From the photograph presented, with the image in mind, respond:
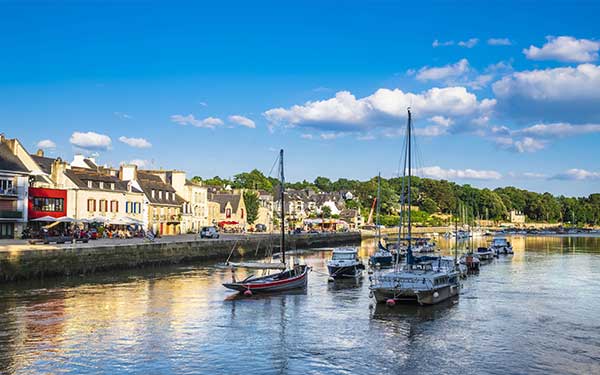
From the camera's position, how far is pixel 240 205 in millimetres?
123875

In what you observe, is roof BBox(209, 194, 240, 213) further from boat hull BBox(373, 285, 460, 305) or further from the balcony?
boat hull BBox(373, 285, 460, 305)

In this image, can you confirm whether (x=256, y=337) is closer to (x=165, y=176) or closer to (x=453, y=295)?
(x=453, y=295)

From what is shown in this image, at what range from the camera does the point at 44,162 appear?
78.2 metres

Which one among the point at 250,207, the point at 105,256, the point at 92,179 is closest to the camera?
the point at 105,256

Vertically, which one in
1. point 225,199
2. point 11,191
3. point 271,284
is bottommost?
point 271,284

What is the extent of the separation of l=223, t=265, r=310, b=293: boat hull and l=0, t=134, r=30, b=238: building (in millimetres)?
33480

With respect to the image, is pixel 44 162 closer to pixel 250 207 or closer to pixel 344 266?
pixel 344 266

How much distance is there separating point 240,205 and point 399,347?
3801 inches

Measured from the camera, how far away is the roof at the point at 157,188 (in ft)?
300

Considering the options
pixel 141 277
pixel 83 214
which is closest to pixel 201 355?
pixel 141 277

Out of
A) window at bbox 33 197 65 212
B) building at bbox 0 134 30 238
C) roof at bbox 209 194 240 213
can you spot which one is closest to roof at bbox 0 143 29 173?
building at bbox 0 134 30 238

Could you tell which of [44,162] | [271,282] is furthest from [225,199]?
[271,282]

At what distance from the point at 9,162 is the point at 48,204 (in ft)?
25.0

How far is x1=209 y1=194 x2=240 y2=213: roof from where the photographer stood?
121725mm
